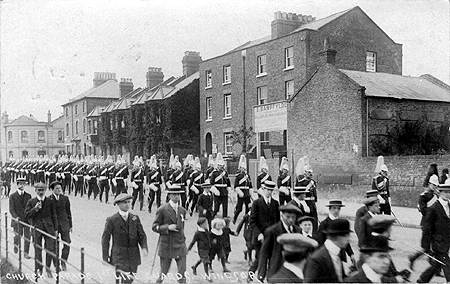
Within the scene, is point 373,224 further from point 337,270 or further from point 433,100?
point 433,100

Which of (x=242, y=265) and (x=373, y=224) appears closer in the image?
(x=373, y=224)

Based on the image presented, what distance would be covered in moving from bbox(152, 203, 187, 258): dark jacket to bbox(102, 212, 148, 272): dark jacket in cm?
57

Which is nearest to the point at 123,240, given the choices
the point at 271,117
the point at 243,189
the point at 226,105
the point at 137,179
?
the point at 243,189

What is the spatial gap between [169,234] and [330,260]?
336 cm

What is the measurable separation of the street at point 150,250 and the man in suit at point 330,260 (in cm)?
211

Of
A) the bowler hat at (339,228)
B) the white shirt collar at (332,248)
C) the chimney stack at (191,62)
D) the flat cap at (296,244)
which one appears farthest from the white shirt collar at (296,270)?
the chimney stack at (191,62)

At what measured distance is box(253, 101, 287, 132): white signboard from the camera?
22.7 metres

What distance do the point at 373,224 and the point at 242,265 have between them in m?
4.23

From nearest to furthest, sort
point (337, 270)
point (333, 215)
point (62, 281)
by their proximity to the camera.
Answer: point (337, 270) → point (333, 215) → point (62, 281)

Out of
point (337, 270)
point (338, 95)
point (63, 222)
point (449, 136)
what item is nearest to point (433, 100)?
point (449, 136)

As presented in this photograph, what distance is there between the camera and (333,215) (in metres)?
6.66

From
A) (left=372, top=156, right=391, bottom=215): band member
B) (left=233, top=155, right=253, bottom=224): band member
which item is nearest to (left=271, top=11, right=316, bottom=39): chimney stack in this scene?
(left=233, top=155, right=253, bottom=224): band member

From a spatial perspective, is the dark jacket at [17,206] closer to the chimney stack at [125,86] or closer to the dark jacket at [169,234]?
the dark jacket at [169,234]

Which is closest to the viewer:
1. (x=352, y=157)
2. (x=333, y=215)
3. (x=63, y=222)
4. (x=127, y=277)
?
(x=127, y=277)
